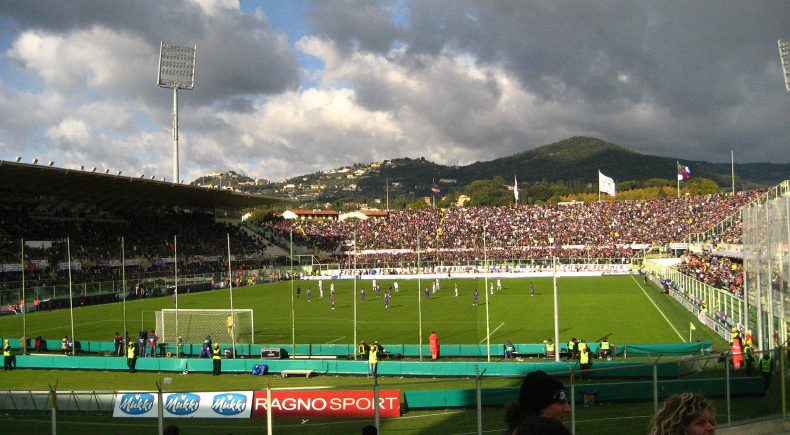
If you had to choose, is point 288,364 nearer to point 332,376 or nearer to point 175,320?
point 332,376

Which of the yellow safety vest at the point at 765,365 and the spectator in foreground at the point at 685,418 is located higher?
the spectator in foreground at the point at 685,418

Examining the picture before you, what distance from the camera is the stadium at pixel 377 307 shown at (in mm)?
16812

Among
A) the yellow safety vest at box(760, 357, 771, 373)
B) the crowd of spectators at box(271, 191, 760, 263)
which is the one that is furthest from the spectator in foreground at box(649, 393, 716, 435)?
the crowd of spectators at box(271, 191, 760, 263)

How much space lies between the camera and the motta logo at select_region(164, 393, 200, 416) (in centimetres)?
1622

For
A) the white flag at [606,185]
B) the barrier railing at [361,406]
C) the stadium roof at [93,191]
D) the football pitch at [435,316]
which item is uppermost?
the white flag at [606,185]

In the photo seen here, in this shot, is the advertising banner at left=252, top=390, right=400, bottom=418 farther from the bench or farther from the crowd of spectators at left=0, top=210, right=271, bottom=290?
the crowd of spectators at left=0, top=210, right=271, bottom=290

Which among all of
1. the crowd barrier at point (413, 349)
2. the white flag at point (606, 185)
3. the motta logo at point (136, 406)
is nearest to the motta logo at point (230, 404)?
the motta logo at point (136, 406)

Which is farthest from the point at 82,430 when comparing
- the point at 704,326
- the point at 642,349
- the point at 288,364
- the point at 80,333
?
the point at 704,326

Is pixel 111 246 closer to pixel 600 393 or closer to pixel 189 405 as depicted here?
pixel 189 405

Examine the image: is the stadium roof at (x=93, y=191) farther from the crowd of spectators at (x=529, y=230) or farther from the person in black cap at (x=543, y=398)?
the person in black cap at (x=543, y=398)

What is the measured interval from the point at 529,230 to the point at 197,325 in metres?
66.6

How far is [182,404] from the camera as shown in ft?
53.7

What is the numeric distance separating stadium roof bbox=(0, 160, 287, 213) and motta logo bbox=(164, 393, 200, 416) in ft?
130

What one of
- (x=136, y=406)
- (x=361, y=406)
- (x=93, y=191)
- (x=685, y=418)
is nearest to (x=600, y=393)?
(x=361, y=406)
